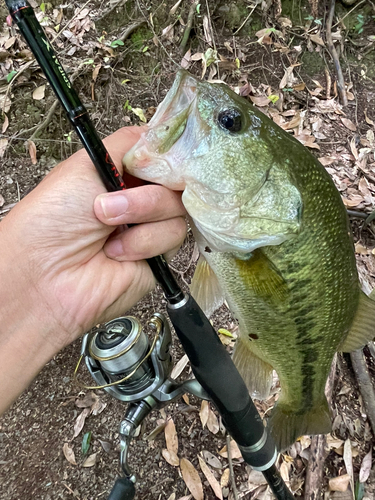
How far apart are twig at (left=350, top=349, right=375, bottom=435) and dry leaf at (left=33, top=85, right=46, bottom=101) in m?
3.12

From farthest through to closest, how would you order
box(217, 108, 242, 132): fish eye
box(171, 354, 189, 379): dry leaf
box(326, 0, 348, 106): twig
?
box(326, 0, 348, 106): twig, box(171, 354, 189, 379): dry leaf, box(217, 108, 242, 132): fish eye

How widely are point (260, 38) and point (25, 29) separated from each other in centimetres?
340

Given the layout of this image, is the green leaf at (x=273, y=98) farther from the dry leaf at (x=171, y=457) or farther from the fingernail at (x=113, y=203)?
the dry leaf at (x=171, y=457)

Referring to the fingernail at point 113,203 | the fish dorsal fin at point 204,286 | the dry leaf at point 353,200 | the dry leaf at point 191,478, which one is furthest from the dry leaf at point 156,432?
the dry leaf at point 353,200

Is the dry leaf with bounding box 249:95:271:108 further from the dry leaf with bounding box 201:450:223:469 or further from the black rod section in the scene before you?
the dry leaf with bounding box 201:450:223:469

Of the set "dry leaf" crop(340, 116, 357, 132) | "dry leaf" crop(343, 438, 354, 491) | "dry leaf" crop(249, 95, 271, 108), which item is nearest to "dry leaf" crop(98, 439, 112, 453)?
"dry leaf" crop(343, 438, 354, 491)

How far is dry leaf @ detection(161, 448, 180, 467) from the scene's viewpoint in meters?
2.13

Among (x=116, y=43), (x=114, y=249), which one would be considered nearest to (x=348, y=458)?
(x=114, y=249)

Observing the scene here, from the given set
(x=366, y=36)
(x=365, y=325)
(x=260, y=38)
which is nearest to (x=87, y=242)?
(x=365, y=325)

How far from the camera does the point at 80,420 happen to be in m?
2.24

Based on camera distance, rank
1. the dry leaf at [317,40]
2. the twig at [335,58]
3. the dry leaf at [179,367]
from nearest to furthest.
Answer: the dry leaf at [179,367] < the twig at [335,58] < the dry leaf at [317,40]

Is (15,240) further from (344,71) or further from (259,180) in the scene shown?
(344,71)

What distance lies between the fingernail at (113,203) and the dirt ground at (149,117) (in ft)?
5.46

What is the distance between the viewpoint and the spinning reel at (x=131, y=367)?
117cm
